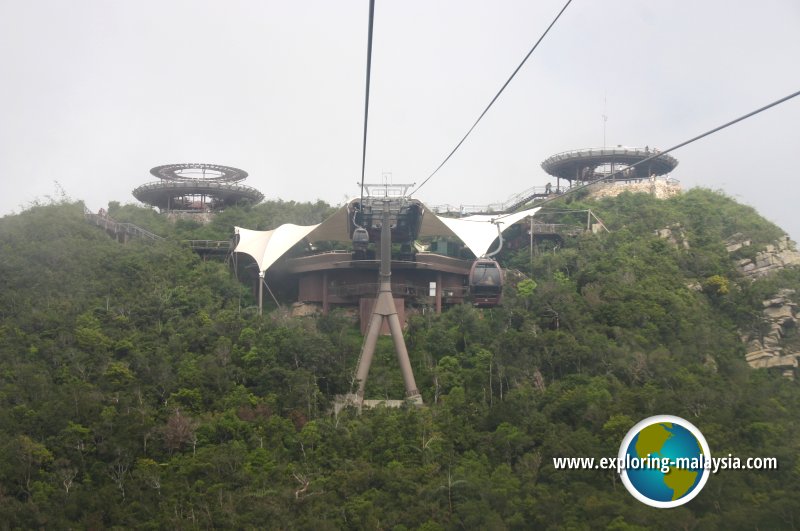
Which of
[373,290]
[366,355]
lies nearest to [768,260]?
[373,290]

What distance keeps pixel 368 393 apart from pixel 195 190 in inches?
895

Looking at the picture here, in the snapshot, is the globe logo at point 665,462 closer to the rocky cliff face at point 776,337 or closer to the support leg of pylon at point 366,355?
the support leg of pylon at point 366,355

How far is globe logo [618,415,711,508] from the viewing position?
937 inches

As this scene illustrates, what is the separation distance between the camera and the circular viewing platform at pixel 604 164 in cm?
5141

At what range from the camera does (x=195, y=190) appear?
52344mm

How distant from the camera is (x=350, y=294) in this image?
3969 centimetres

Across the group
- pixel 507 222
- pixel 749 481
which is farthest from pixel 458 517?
pixel 507 222

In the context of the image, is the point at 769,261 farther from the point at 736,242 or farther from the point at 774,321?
the point at 774,321

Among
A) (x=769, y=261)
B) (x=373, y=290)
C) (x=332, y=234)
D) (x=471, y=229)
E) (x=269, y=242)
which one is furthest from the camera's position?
(x=471, y=229)

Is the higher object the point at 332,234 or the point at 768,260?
the point at 332,234

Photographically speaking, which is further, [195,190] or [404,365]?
[195,190]

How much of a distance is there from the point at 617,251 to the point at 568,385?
1158 cm

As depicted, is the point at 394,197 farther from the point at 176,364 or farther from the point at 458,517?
the point at 458,517

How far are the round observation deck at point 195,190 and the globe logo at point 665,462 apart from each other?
31430 mm
